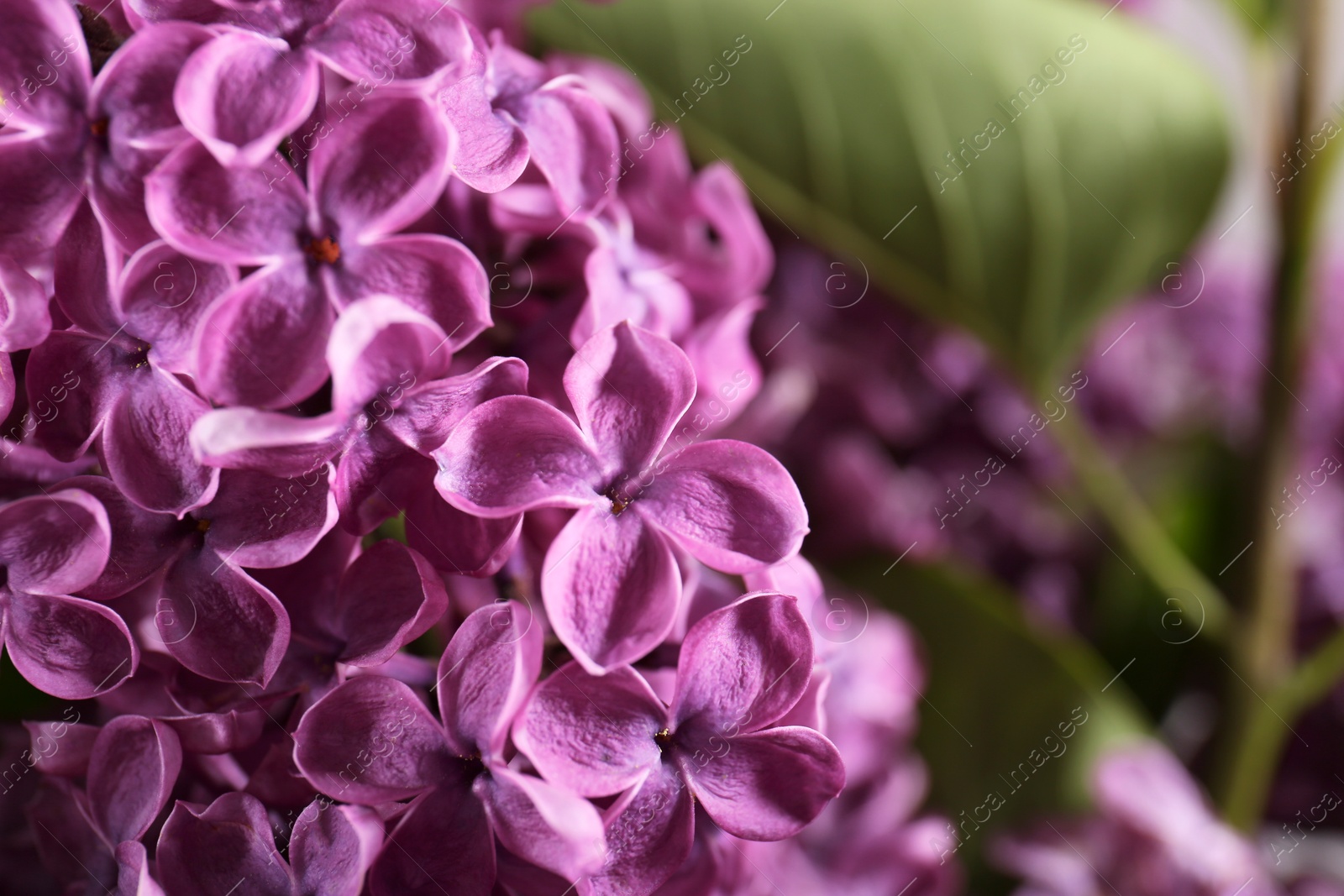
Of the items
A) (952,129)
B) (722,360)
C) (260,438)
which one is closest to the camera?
(260,438)

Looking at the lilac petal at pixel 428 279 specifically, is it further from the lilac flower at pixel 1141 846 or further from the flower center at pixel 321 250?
the lilac flower at pixel 1141 846

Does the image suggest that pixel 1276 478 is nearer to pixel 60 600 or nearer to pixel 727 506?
pixel 727 506

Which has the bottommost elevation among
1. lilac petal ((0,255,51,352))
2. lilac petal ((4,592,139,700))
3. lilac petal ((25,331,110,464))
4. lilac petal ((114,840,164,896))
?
lilac petal ((114,840,164,896))

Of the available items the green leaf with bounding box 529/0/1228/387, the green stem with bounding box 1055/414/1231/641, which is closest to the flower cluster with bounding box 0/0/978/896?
the green leaf with bounding box 529/0/1228/387

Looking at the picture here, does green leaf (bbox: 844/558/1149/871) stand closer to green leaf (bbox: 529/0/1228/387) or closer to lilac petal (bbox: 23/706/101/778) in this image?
green leaf (bbox: 529/0/1228/387)

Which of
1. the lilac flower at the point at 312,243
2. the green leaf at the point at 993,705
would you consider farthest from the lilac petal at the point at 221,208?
the green leaf at the point at 993,705

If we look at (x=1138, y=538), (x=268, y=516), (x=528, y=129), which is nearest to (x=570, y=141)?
(x=528, y=129)

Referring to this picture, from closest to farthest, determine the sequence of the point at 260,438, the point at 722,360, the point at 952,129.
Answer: the point at 260,438 < the point at 722,360 < the point at 952,129
